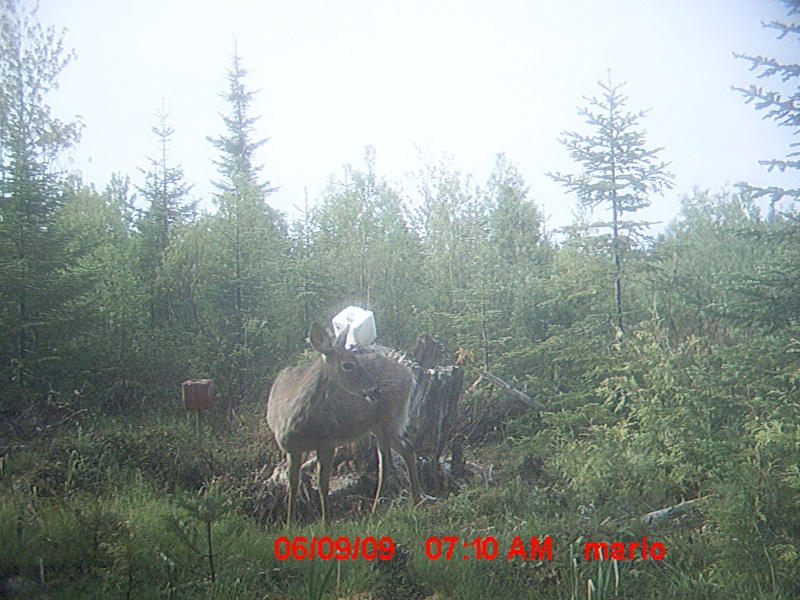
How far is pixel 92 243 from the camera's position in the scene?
21.5 ft

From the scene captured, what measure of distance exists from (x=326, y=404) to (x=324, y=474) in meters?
0.47

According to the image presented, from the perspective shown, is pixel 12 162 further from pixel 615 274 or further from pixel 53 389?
pixel 615 274

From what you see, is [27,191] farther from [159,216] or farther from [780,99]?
[780,99]

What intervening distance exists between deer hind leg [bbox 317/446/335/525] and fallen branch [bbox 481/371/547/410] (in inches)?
77.9

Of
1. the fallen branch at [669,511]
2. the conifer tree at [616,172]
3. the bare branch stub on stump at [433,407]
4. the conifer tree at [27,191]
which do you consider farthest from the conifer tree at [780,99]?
the conifer tree at [27,191]

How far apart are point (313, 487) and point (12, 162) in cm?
369

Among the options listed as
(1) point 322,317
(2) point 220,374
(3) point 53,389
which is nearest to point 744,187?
(1) point 322,317

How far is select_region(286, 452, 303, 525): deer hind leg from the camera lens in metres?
4.68

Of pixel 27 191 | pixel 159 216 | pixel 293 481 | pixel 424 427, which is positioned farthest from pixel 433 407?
pixel 27 191

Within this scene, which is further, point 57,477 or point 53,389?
point 53,389

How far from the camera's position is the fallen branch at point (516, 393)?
20.5 ft
